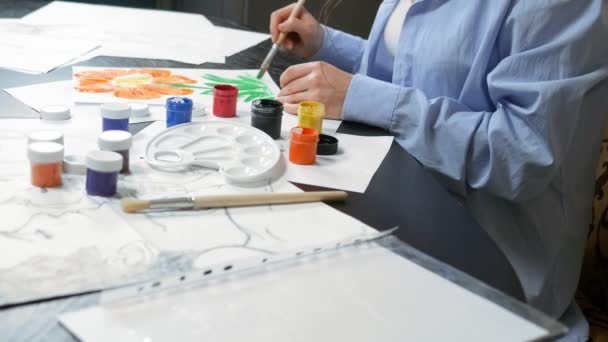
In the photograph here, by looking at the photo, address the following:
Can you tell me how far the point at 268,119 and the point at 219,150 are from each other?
9 cm

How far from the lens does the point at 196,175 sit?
721 mm

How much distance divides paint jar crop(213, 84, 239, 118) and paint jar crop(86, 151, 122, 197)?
11.6 inches

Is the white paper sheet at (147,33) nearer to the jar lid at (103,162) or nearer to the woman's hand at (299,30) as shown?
the woman's hand at (299,30)

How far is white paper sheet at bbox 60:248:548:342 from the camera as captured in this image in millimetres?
452

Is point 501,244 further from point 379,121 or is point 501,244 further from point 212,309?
point 212,309

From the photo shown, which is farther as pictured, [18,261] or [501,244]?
[501,244]

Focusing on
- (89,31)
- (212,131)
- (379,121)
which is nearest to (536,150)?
(379,121)

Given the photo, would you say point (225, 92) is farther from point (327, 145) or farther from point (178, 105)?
point (327, 145)

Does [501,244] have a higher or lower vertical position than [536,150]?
lower

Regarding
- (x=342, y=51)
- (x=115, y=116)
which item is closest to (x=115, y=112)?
(x=115, y=116)

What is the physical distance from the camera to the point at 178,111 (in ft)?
2.82

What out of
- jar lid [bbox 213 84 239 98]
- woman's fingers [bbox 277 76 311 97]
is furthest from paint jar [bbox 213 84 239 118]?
woman's fingers [bbox 277 76 311 97]

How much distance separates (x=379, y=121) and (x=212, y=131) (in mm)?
253

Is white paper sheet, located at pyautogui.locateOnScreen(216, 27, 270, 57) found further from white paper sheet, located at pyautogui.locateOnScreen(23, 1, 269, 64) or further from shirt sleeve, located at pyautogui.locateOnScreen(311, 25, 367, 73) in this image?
shirt sleeve, located at pyautogui.locateOnScreen(311, 25, 367, 73)
